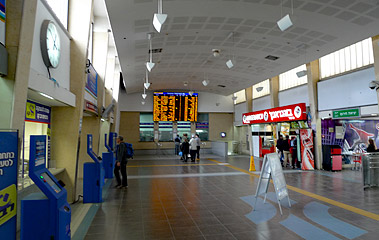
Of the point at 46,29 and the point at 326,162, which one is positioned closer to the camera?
the point at 46,29

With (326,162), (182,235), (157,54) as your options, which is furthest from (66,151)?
(326,162)

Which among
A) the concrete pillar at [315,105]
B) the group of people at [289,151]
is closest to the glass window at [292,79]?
the concrete pillar at [315,105]

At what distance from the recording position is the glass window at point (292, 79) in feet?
37.6

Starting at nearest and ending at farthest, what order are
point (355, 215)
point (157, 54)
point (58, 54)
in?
point (355, 215)
point (58, 54)
point (157, 54)

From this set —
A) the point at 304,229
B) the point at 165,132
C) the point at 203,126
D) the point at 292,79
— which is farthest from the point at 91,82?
the point at 203,126

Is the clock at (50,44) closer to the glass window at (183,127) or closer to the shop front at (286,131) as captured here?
the shop front at (286,131)

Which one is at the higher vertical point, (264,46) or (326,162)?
(264,46)

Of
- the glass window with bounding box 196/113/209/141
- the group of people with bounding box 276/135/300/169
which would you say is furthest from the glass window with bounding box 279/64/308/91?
the glass window with bounding box 196/113/209/141

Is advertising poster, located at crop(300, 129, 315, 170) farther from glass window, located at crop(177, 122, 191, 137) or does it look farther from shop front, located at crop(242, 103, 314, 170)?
glass window, located at crop(177, 122, 191, 137)

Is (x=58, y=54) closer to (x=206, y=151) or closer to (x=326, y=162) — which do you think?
(x=326, y=162)

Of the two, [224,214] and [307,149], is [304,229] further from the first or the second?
[307,149]

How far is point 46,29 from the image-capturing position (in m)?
4.09

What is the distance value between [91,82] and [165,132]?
10555 millimetres

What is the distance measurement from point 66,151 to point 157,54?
5.74 metres
